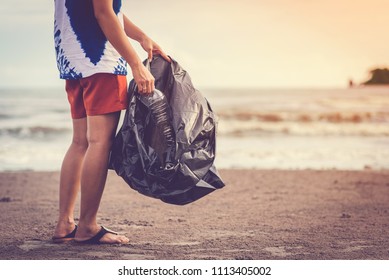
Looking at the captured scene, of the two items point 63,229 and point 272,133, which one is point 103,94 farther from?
point 272,133

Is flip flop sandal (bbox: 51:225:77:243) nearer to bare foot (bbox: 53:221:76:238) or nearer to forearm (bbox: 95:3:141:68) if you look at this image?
bare foot (bbox: 53:221:76:238)

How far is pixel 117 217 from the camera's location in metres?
4.07

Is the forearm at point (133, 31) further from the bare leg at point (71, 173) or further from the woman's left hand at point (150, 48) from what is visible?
the bare leg at point (71, 173)

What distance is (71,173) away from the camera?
10.4 ft

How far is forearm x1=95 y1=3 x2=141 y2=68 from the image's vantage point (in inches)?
112

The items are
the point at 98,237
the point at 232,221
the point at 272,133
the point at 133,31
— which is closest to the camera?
the point at 98,237

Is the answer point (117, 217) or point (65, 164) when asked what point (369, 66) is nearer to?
point (117, 217)

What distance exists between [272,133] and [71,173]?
944 centimetres

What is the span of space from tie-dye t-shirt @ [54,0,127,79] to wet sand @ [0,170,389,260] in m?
0.91

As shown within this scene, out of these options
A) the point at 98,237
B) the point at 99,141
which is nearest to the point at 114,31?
the point at 99,141

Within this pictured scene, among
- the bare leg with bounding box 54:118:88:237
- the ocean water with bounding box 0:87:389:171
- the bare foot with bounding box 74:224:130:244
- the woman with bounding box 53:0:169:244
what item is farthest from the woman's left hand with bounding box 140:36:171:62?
the ocean water with bounding box 0:87:389:171

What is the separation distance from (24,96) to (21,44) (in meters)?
11.3

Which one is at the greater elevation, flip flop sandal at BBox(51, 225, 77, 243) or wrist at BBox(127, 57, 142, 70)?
wrist at BBox(127, 57, 142, 70)

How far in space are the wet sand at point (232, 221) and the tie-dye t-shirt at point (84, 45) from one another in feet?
→ 2.98
